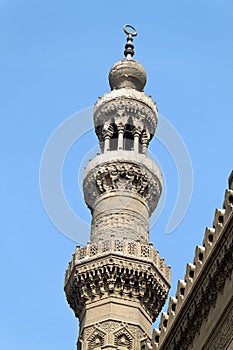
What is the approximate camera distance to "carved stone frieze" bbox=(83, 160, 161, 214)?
73.3ft

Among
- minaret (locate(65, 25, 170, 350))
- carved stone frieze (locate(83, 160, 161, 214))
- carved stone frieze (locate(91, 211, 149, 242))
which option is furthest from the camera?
carved stone frieze (locate(83, 160, 161, 214))

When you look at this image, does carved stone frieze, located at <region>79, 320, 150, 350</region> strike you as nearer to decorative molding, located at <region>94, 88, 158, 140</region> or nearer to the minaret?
the minaret

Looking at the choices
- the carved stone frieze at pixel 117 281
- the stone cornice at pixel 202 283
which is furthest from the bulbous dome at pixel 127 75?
the stone cornice at pixel 202 283

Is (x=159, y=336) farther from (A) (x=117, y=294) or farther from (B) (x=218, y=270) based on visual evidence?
(A) (x=117, y=294)

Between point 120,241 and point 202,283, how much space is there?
763 cm

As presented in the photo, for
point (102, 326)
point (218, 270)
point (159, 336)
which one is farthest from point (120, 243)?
point (218, 270)

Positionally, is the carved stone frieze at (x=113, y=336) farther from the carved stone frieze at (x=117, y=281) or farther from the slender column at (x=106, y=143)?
the slender column at (x=106, y=143)

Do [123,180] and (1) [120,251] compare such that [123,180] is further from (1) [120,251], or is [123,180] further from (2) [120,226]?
(1) [120,251]

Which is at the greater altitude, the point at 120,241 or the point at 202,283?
the point at 120,241

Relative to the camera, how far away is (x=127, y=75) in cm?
2481

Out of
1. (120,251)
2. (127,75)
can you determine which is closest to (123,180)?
(120,251)

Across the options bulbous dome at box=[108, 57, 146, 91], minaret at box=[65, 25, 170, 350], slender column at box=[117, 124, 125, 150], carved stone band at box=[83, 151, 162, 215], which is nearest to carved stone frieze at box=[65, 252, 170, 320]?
minaret at box=[65, 25, 170, 350]

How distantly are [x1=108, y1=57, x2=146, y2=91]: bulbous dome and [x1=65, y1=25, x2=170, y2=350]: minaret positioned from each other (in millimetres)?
205

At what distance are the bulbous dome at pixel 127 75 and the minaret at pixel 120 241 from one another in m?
0.20
